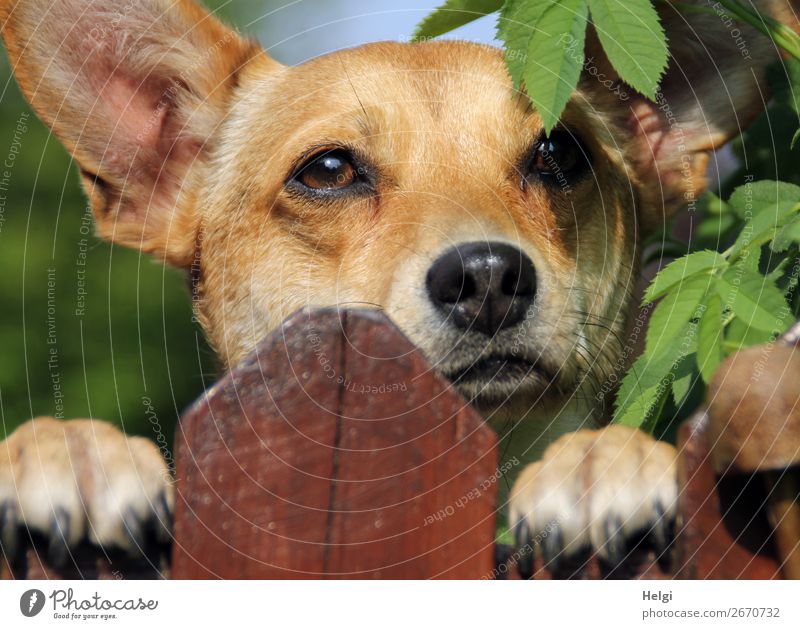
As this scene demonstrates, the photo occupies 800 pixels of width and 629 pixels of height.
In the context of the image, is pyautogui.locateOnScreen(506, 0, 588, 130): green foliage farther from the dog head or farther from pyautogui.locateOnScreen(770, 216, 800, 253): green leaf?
pyautogui.locateOnScreen(770, 216, 800, 253): green leaf

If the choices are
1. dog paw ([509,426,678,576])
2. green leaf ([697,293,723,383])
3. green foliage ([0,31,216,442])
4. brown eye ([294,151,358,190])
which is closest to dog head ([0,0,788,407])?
brown eye ([294,151,358,190])

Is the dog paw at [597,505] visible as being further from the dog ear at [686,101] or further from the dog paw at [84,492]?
the dog ear at [686,101]

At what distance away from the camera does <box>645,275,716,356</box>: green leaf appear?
7.15 ft

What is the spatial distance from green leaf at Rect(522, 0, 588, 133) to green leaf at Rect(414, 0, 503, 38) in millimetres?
442

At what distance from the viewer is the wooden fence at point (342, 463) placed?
174cm

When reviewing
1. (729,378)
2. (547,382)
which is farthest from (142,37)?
(729,378)

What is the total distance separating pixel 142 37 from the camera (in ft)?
10.4

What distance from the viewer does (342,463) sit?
1753 mm

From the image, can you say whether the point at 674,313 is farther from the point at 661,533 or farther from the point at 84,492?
the point at 84,492

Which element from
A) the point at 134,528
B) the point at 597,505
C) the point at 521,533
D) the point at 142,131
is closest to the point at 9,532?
the point at 134,528

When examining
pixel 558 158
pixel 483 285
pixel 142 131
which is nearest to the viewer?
pixel 483 285

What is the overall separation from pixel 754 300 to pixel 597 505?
630 mm

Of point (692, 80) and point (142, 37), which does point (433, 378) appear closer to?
point (142, 37)

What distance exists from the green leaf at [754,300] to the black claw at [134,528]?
131cm
